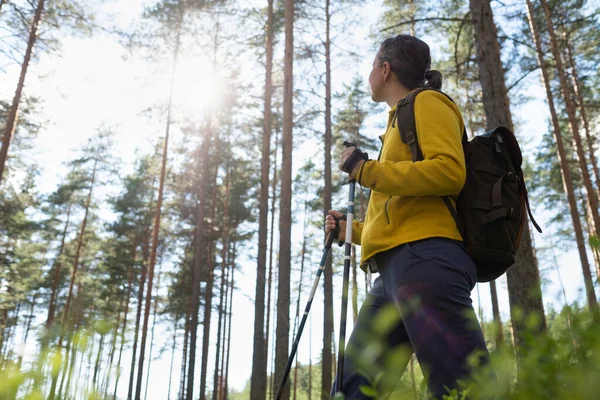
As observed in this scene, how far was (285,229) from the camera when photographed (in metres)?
11.1

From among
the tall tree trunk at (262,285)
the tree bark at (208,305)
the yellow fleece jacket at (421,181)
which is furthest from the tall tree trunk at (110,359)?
the tree bark at (208,305)

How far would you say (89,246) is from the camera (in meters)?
32.1

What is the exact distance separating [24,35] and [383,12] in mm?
11411

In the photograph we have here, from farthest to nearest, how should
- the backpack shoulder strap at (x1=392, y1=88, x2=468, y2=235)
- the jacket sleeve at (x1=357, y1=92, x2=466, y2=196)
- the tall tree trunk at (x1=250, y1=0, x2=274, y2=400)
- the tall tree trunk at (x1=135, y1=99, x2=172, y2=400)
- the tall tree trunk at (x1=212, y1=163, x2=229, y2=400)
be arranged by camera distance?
the tall tree trunk at (x1=212, y1=163, x2=229, y2=400)
the tall tree trunk at (x1=135, y1=99, x2=172, y2=400)
the tall tree trunk at (x1=250, y1=0, x2=274, y2=400)
the backpack shoulder strap at (x1=392, y1=88, x2=468, y2=235)
the jacket sleeve at (x1=357, y1=92, x2=466, y2=196)

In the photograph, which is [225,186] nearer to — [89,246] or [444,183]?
[89,246]

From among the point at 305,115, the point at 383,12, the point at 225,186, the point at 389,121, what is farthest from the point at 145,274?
the point at 389,121

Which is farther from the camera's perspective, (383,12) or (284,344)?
(383,12)

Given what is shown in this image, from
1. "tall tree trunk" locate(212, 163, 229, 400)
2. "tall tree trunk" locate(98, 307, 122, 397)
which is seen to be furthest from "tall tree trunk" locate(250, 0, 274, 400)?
"tall tree trunk" locate(98, 307, 122, 397)

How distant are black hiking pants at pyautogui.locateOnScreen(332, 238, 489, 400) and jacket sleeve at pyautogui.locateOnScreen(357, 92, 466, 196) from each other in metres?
0.23

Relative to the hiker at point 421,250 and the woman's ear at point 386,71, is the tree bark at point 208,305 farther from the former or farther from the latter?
the woman's ear at point 386,71

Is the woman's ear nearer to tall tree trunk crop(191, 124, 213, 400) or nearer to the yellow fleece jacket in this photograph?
the yellow fleece jacket

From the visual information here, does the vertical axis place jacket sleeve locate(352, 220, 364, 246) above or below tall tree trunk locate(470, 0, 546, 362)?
below

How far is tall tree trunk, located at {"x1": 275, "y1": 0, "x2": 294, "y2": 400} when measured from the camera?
10.3 metres

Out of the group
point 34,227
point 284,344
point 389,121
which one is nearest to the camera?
point 389,121
